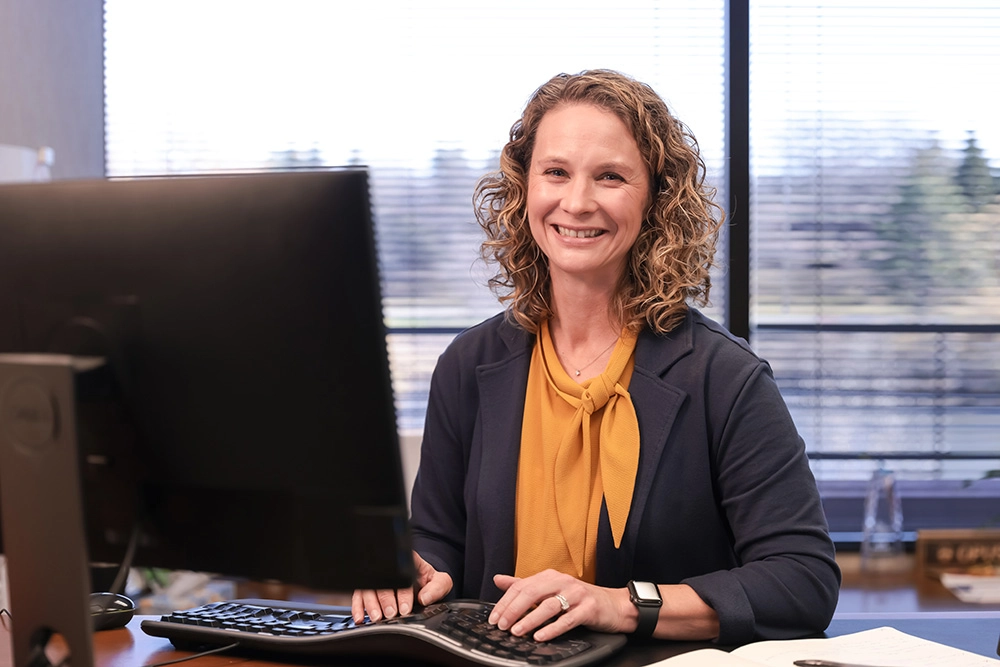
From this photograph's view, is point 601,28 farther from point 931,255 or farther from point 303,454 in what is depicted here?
point 303,454

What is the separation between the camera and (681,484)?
4.56 ft

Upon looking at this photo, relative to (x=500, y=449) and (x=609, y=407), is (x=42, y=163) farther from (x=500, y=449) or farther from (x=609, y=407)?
(x=609, y=407)

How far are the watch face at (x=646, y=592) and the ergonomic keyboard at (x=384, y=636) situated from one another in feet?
0.29

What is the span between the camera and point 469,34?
10.7 feet

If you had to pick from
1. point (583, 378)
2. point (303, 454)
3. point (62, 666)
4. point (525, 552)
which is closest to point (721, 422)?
point (583, 378)

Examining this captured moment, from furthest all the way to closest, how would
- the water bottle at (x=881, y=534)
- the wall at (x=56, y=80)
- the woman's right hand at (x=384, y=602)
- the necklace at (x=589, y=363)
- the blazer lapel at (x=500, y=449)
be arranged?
1. the water bottle at (x=881, y=534)
2. the wall at (x=56, y=80)
3. the necklace at (x=589, y=363)
4. the blazer lapel at (x=500, y=449)
5. the woman's right hand at (x=384, y=602)

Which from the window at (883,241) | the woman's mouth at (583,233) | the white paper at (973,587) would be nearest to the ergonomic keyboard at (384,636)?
the woman's mouth at (583,233)

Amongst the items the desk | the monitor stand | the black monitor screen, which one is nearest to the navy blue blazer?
the desk

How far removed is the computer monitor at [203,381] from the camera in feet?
2.31

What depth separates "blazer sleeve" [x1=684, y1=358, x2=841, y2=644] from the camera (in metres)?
1.12

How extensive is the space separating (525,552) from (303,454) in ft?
2.68

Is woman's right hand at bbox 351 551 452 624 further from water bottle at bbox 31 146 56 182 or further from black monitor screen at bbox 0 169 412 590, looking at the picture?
water bottle at bbox 31 146 56 182

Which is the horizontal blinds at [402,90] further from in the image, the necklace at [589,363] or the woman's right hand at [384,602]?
the woman's right hand at [384,602]

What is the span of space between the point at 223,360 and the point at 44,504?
188mm
